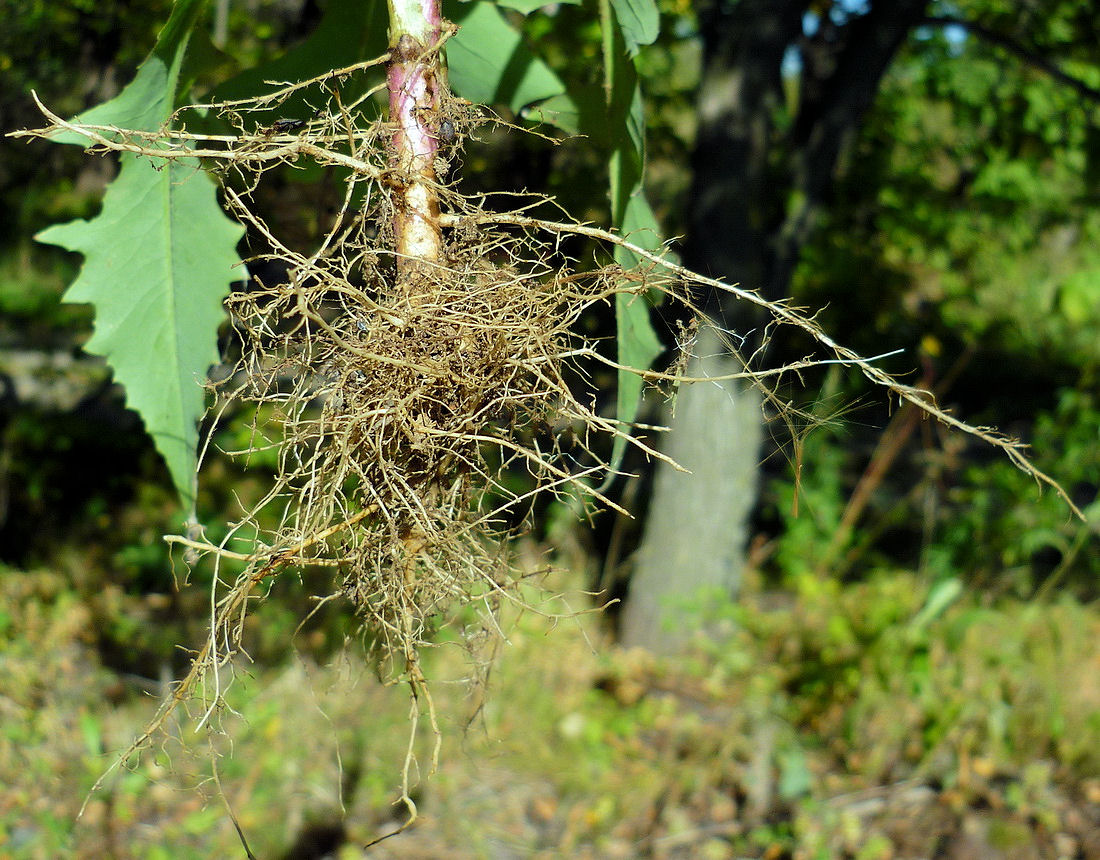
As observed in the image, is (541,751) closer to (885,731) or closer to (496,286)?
(885,731)

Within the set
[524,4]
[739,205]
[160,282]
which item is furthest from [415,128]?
[739,205]

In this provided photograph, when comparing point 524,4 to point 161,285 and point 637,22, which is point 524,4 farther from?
point 161,285

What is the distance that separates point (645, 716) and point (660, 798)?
0.37 meters

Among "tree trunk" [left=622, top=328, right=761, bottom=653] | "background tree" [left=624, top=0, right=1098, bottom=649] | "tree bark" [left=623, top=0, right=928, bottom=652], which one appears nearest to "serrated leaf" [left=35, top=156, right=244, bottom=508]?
"background tree" [left=624, top=0, right=1098, bottom=649]

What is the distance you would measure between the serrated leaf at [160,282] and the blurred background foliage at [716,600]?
194 mm

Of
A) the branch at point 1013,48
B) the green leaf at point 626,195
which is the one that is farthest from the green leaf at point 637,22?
the branch at point 1013,48

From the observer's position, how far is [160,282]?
959 millimetres

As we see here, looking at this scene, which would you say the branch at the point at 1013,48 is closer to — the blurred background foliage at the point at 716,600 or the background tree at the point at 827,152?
the background tree at the point at 827,152

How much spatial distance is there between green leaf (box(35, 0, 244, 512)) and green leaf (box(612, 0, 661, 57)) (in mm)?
430

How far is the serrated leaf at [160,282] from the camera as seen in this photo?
935 millimetres

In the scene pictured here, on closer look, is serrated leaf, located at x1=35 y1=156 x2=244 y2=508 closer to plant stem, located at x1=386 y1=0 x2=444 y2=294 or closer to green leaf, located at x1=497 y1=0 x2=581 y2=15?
plant stem, located at x1=386 y1=0 x2=444 y2=294

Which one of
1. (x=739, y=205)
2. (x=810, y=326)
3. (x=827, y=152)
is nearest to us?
(x=810, y=326)

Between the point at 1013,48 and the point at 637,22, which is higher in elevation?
the point at 1013,48

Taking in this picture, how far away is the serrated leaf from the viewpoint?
A: 36.8 inches
